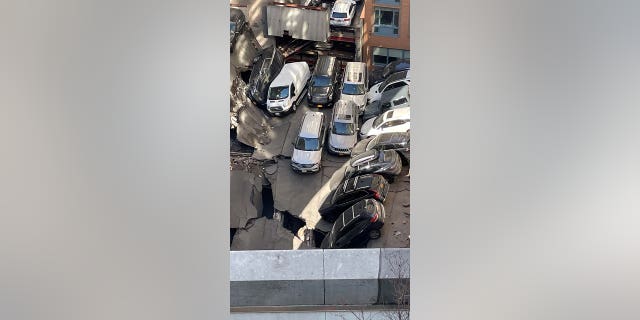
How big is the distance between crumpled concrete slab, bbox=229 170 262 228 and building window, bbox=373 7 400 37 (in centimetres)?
78

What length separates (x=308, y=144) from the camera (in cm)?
260

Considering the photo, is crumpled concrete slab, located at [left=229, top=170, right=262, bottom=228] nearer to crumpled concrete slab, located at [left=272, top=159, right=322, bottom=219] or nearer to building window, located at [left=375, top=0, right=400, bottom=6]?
crumpled concrete slab, located at [left=272, top=159, right=322, bottom=219]

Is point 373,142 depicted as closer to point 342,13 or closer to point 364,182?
point 364,182

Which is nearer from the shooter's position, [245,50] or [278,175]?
[245,50]

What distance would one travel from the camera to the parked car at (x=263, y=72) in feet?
8.42

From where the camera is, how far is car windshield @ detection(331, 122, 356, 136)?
262 cm

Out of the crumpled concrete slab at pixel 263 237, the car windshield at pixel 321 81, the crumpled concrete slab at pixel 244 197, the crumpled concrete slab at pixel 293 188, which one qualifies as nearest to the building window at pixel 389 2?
the car windshield at pixel 321 81

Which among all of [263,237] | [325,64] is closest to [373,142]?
[325,64]

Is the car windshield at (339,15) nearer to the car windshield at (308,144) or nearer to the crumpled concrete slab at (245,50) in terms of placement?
the crumpled concrete slab at (245,50)

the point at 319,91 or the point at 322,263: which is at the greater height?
the point at 319,91

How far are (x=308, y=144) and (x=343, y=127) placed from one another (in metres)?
0.16

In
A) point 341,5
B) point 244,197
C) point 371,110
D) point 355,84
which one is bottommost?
point 244,197

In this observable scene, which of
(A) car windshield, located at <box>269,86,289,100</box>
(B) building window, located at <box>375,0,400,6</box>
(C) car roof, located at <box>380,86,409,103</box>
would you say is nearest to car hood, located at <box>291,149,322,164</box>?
(A) car windshield, located at <box>269,86,289,100</box>
